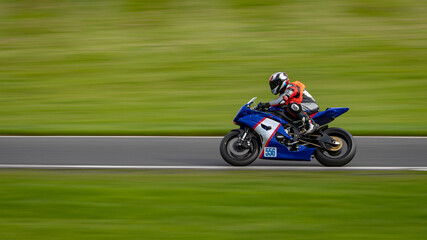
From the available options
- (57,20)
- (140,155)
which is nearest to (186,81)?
(140,155)

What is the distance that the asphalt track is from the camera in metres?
10.0

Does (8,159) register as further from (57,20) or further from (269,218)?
(57,20)

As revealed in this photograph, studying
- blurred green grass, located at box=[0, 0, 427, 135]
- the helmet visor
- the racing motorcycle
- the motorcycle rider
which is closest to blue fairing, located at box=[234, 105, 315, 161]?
the racing motorcycle

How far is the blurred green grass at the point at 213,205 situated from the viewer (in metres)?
5.91

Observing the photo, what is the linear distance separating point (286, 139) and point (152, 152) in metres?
2.95

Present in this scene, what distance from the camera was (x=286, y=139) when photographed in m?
9.48

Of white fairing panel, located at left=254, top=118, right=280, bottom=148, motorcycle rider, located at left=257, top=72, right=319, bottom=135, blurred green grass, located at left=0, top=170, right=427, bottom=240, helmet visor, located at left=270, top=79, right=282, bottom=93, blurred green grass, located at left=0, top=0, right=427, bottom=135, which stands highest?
blurred green grass, located at left=0, top=0, right=427, bottom=135

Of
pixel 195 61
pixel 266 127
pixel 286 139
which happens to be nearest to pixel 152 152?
pixel 266 127

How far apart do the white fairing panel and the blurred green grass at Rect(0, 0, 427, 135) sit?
3.98 m

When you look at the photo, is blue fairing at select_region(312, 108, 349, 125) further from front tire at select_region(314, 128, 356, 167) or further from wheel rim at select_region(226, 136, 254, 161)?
wheel rim at select_region(226, 136, 254, 161)

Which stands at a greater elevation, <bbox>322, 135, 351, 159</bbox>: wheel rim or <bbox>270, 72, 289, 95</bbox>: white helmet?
<bbox>270, 72, 289, 95</bbox>: white helmet

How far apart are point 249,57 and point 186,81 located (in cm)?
314

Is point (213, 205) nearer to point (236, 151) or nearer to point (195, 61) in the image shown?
point (236, 151)

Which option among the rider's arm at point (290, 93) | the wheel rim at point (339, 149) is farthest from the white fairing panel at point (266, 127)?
the wheel rim at point (339, 149)
